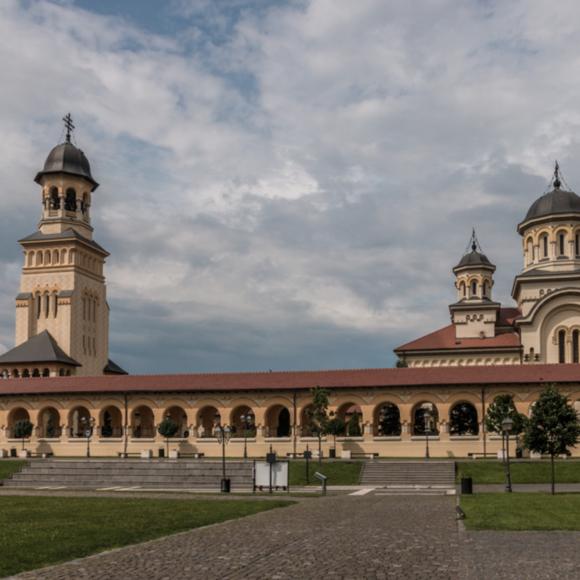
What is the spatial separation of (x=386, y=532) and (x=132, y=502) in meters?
12.6

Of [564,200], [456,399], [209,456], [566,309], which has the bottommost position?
[209,456]

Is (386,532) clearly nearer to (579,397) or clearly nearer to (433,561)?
(433,561)

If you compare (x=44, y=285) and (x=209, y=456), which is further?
(x=44, y=285)

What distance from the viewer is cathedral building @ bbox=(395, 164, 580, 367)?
68062 mm

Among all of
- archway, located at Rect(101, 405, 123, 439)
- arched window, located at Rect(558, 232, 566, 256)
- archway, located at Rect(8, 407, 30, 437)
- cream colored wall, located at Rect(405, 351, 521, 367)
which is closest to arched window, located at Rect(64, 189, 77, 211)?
archway, located at Rect(101, 405, 123, 439)

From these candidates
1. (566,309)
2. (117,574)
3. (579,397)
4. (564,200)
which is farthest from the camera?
(564,200)

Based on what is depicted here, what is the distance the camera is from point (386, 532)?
61.1ft

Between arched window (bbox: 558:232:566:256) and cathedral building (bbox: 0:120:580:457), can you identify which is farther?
arched window (bbox: 558:232:566:256)

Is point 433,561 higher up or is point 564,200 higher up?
point 564,200

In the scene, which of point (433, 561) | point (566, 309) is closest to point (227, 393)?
point (566, 309)

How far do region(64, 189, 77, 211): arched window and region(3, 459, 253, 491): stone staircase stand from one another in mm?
39326

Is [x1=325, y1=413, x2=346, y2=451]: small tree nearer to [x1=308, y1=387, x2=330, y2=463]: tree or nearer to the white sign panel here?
[x1=308, y1=387, x2=330, y2=463]: tree

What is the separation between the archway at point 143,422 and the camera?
6314cm

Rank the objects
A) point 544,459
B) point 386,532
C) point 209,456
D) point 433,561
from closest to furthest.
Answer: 1. point 433,561
2. point 386,532
3. point 544,459
4. point 209,456
